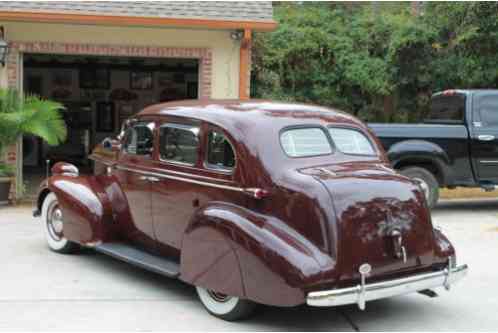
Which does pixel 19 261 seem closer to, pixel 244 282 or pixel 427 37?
pixel 244 282

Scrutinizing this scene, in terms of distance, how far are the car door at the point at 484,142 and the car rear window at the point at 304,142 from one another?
18.2 feet

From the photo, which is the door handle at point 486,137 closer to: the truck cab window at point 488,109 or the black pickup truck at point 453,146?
the black pickup truck at point 453,146

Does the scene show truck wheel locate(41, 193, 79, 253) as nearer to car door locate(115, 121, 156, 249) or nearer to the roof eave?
car door locate(115, 121, 156, 249)

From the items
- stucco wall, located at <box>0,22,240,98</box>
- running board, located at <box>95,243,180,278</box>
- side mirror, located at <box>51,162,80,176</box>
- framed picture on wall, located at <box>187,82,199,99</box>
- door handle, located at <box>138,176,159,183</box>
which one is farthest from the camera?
framed picture on wall, located at <box>187,82,199,99</box>

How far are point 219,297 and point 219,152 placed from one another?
48.3 inches

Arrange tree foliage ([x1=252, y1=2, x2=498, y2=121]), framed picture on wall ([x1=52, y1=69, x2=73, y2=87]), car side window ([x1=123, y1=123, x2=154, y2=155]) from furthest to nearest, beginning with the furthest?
framed picture on wall ([x1=52, y1=69, x2=73, y2=87]), tree foliage ([x1=252, y1=2, x2=498, y2=121]), car side window ([x1=123, y1=123, x2=154, y2=155])

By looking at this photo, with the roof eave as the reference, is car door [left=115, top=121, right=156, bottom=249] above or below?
below

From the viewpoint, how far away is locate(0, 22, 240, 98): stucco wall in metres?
11.4

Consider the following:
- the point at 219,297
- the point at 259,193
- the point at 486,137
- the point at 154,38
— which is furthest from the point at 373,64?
the point at 219,297

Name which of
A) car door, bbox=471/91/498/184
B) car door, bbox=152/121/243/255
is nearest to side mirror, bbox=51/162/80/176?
car door, bbox=152/121/243/255

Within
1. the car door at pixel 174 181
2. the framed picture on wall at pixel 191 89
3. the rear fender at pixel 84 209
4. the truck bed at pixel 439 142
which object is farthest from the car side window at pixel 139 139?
the framed picture on wall at pixel 191 89

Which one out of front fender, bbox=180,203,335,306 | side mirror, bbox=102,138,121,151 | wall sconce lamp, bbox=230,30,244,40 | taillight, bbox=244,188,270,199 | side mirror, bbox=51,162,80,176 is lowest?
front fender, bbox=180,203,335,306

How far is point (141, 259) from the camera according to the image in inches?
245

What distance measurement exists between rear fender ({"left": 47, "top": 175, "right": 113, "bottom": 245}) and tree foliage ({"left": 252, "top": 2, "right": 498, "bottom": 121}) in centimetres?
1018
